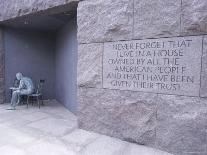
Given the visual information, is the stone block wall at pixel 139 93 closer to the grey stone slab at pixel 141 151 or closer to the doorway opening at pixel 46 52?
the grey stone slab at pixel 141 151

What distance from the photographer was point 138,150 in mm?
3115

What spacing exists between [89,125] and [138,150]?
1085 mm

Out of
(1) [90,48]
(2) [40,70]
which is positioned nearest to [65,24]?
(2) [40,70]

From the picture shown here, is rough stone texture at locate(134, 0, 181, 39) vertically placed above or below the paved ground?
above

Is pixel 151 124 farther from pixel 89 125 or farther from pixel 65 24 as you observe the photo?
pixel 65 24

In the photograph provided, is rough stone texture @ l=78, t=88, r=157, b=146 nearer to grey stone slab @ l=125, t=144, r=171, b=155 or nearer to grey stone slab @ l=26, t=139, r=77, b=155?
grey stone slab @ l=125, t=144, r=171, b=155

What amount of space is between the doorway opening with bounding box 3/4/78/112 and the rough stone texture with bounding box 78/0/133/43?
1573mm

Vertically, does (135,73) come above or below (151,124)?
above

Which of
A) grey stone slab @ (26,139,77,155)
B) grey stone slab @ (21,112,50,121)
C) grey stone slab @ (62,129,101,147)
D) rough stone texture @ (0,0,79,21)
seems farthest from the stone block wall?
grey stone slab @ (21,112,50,121)

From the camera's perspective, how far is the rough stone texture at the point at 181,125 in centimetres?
278

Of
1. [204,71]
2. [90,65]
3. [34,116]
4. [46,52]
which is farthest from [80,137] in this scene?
[46,52]

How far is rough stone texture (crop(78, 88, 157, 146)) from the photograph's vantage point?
3220 millimetres

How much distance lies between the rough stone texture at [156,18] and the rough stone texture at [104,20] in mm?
132

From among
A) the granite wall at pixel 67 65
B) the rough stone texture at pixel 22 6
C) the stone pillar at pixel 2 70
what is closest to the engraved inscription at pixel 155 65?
the rough stone texture at pixel 22 6
